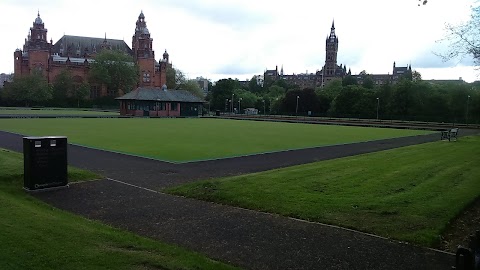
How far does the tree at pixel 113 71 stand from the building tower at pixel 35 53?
1309 centimetres

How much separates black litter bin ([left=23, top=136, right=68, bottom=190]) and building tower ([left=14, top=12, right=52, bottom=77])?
344 feet

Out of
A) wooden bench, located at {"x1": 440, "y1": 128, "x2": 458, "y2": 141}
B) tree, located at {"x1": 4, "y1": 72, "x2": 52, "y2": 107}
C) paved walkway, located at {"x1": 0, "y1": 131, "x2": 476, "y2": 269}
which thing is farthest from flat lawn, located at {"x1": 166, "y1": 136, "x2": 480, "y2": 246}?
tree, located at {"x1": 4, "y1": 72, "x2": 52, "y2": 107}

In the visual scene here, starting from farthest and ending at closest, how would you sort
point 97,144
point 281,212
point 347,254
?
point 97,144 < point 281,212 < point 347,254

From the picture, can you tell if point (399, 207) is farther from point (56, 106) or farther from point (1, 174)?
point (56, 106)

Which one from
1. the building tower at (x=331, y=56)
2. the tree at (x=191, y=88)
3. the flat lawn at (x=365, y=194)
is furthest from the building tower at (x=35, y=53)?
the building tower at (x=331, y=56)

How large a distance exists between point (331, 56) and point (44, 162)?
177m

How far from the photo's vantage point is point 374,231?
757 centimetres

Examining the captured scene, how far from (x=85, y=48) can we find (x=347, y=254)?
4890 inches

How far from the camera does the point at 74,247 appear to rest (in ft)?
18.9

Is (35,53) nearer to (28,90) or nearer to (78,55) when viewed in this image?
(78,55)

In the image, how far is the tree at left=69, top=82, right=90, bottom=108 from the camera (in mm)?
98219

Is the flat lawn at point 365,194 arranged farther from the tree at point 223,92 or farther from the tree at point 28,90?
the tree at point 223,92

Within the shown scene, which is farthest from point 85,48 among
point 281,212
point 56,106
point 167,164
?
point 281,212

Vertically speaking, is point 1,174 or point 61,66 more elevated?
point 61,66
